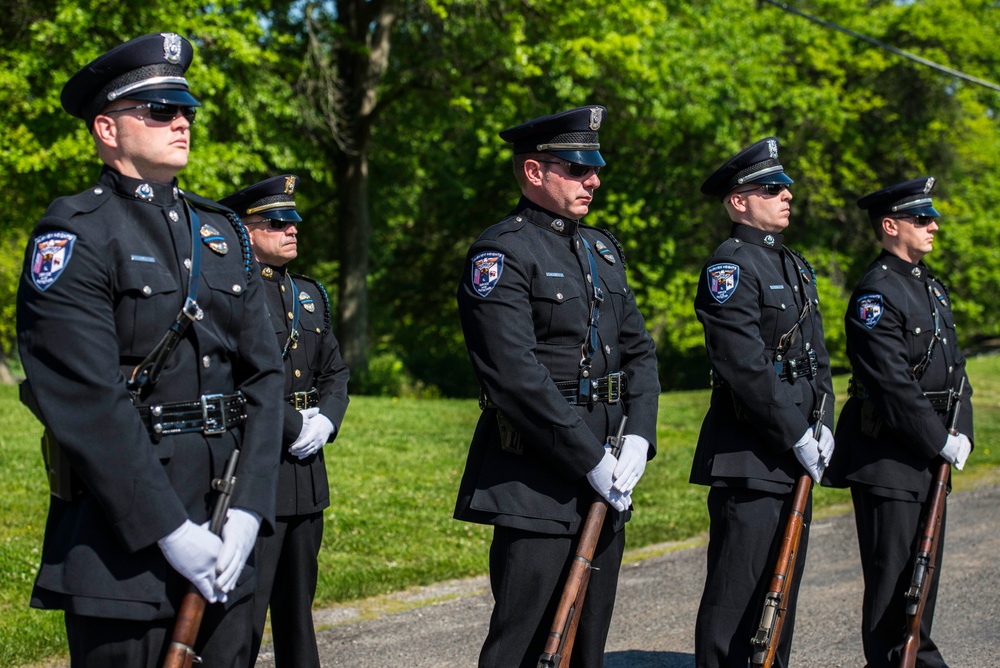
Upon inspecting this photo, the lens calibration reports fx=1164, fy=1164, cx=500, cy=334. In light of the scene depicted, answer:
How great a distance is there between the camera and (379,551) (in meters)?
7.40

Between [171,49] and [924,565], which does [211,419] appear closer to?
[171,49]

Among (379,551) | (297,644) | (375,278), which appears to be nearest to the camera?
(297,644)

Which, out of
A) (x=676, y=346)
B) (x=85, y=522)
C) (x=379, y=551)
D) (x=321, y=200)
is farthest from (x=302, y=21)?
(x=85, y=522)

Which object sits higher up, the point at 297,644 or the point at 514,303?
the point at 514,303

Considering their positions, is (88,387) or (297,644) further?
(297,644)

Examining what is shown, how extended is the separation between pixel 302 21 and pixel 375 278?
9047 millimetres

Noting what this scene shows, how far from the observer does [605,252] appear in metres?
4.24

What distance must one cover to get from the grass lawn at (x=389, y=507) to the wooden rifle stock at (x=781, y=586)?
9.15 feet

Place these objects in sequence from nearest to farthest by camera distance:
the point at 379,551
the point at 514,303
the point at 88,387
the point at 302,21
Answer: the point at 88,387 < the point at 514,303 < the point at 379,551 < the point at 302,21

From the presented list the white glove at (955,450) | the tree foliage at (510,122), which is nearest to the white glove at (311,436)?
the white glove at (955,450)

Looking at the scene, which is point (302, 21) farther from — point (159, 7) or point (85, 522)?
point (85, 522)

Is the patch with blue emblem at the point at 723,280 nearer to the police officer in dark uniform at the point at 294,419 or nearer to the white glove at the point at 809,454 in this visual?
the white glove at the point at 809,454

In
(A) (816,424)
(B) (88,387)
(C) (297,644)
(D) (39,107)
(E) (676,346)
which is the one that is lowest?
(E) (676,346)

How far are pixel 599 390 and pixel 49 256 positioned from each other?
1.85m
